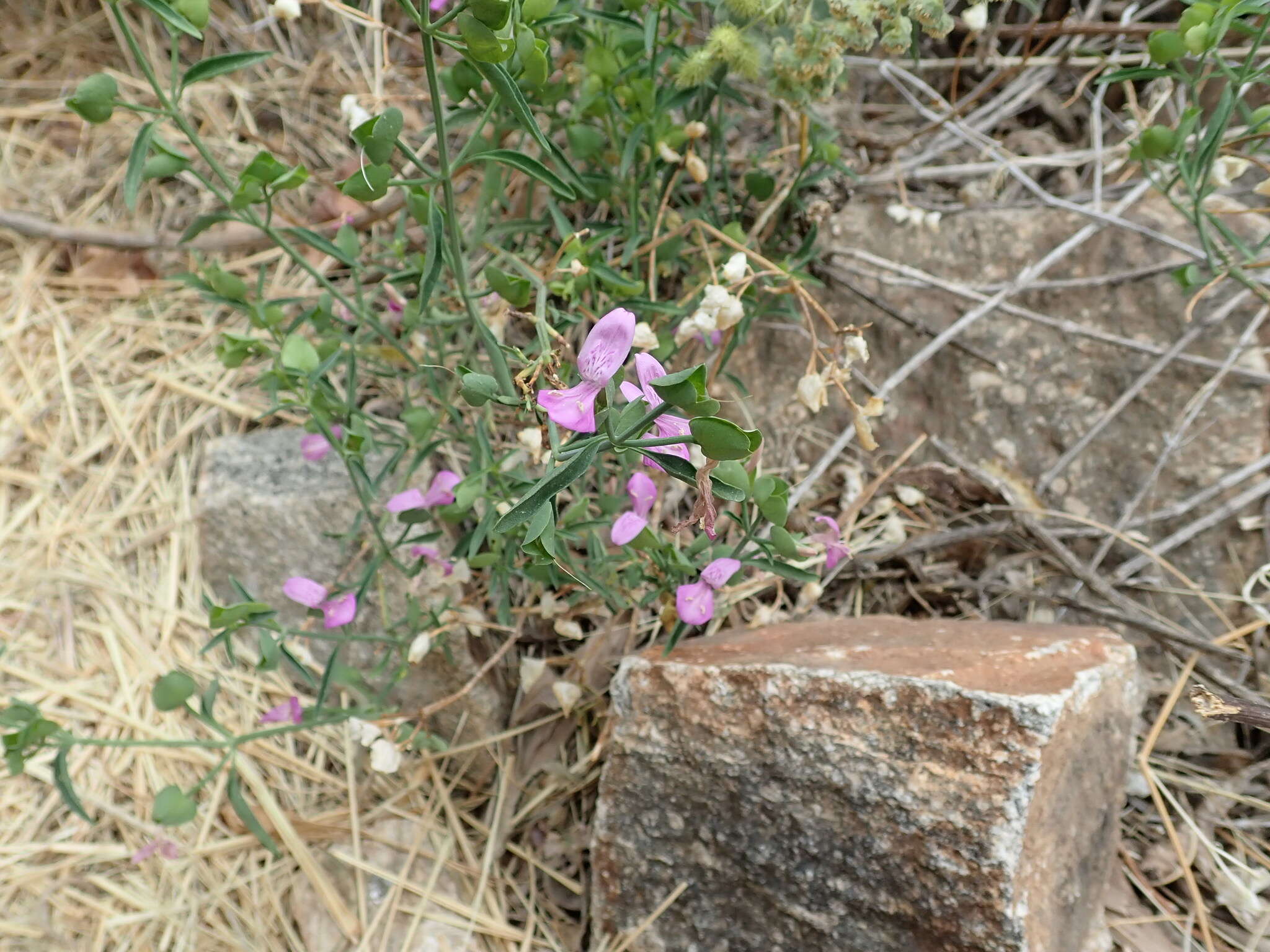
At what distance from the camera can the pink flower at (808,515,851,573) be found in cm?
135

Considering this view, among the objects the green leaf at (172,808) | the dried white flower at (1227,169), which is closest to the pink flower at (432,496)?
the green leaf at (172,808)

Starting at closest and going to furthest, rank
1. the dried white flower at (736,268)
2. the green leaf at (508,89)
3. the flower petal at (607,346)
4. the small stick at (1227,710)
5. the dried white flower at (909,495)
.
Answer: the flower petal at (607,346)
the green leaf at (508,89)
the small stick at (1227,710)
the dried white flower at (736,268)
the dried white flower at (909,495)

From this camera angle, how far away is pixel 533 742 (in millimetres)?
1555

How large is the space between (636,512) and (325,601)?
1.80ft

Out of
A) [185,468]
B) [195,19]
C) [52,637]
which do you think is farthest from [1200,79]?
[52,637]

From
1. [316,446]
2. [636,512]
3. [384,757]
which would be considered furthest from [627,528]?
[316,446]

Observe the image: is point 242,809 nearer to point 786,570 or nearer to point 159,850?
point 159,850

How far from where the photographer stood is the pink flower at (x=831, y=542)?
1.35m

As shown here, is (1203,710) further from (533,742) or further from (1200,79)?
(533,742)

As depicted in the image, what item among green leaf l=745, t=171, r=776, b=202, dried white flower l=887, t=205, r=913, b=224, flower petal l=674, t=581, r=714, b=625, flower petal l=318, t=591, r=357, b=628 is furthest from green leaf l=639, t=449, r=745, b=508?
dried white flower l=887, t=205, r=913, b=224

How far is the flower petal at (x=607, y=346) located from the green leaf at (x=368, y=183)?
0.35 meters

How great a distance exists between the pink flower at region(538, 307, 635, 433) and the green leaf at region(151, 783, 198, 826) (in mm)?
882

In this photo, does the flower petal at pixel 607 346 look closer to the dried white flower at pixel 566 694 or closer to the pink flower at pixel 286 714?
the dried white flower at pixel 566 694

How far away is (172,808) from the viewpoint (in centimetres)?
128
